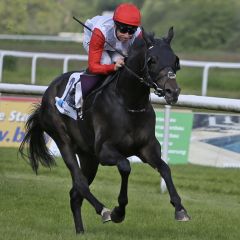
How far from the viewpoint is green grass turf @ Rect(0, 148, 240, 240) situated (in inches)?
286

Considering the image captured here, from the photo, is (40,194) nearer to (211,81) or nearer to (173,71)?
(173,71)

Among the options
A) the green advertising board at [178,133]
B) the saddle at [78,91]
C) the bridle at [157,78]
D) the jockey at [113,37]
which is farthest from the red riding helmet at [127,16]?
the green advertising board at [178,133]

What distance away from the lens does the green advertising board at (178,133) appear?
11.3 m

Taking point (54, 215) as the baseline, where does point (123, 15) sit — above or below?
above

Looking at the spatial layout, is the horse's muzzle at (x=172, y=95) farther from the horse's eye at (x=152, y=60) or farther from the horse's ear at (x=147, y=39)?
the horse's ear at (x=147, y=39)

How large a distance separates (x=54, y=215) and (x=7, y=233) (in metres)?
1.19

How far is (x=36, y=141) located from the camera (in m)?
8.27

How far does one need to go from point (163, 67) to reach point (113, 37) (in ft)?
2.67

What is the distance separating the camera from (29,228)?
23.8 ft

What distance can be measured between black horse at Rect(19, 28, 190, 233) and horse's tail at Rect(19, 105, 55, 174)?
2.39ft

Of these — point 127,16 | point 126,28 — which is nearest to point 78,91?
point 126,28

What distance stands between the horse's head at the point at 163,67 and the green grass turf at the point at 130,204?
4.16 ft

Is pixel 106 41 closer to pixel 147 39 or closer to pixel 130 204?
pixel 147 39

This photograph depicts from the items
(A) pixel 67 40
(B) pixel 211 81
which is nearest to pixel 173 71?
(B) pixel 211 81
